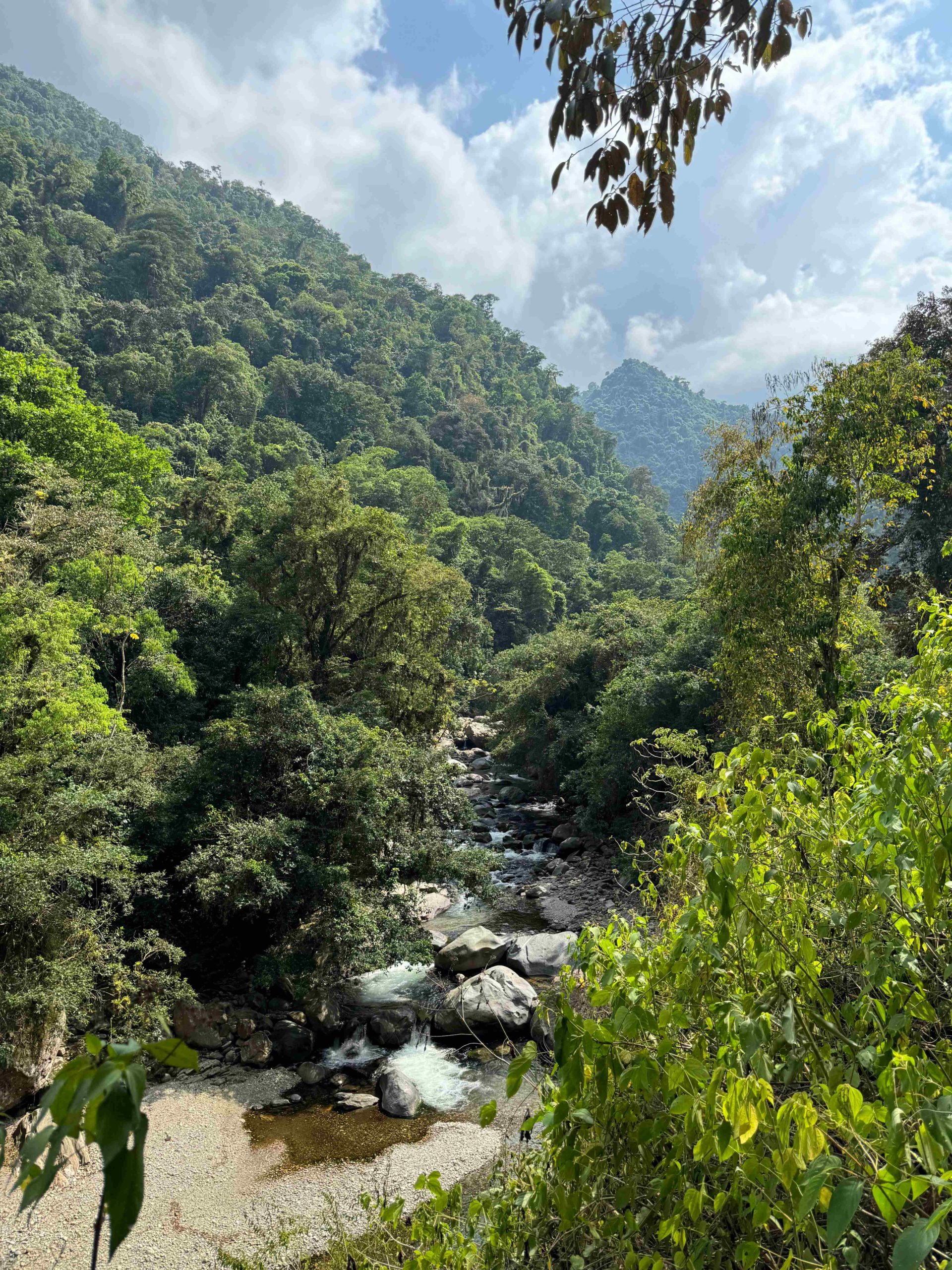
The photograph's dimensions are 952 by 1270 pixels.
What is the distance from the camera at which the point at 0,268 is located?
47.8 metres

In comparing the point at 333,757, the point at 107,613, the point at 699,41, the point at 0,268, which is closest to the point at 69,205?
the point at 0,268

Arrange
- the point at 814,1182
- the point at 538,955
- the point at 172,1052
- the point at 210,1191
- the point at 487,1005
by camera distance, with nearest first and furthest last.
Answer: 1. the point at 172,1052
2. the point at 814,1182
3. the point at 210,1191
4. the point at 487,1005
5. the point at 538,955

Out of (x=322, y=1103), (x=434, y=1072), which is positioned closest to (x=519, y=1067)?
(x=322, y=1103)

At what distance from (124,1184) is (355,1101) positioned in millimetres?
9258

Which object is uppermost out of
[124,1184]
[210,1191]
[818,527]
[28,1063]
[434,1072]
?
[818,527]

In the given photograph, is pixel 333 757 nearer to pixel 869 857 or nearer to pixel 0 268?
pixel 869 857

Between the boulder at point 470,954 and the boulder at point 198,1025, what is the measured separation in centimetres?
357

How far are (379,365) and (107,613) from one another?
65324mm

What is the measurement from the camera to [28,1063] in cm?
759

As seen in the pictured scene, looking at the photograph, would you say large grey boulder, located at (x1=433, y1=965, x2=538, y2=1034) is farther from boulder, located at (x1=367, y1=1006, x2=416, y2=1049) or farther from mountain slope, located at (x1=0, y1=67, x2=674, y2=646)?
mountain slope, located at (x1=0, y1=67, x2=674, y2=646)

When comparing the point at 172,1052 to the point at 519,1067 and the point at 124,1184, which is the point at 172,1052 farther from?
the point at 519,1067

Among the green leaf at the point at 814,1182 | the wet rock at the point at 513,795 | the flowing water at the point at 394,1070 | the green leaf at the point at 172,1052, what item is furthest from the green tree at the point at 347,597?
the green leaf at the point at 172,1052

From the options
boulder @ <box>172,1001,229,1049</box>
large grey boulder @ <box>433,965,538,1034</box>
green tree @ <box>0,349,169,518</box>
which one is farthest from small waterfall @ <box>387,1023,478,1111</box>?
green tree @ <box>0,349,169,518</box>

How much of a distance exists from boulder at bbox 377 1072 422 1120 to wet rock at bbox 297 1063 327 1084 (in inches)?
30.0
